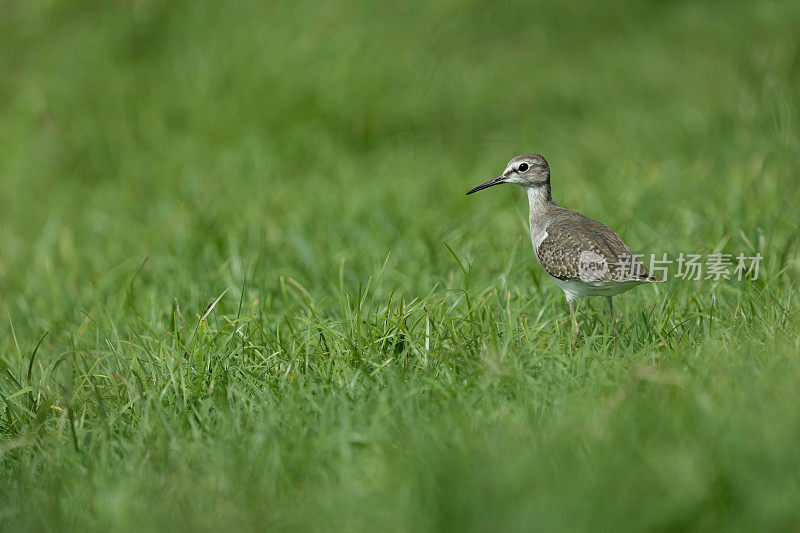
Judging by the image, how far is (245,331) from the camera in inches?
178

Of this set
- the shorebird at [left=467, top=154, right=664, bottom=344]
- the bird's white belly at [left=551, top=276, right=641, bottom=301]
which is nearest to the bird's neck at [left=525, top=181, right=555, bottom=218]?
the shorebird at [left=467, top=154, right=664, bottom=344]

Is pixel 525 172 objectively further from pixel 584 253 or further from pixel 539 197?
pixel 584 253

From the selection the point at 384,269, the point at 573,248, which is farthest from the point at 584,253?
the point at 384,269

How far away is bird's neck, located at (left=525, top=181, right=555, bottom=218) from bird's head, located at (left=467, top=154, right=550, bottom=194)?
0.05 metres

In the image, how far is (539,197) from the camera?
4.18 m

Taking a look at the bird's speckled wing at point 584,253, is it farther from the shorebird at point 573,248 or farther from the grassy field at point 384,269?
the grassy field at point 384,269

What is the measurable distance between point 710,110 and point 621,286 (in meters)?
4.23

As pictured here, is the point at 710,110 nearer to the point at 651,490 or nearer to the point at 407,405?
the point at 407,405

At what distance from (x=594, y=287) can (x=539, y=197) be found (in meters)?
0.56

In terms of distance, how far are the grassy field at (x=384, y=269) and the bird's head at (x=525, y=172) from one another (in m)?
0.55

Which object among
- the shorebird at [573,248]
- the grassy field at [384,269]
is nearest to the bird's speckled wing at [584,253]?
the shorebird at [573,248]

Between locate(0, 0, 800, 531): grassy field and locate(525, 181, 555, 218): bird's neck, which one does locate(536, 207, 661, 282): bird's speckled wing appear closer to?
locate(525, 181, 555, 218): bird's neck

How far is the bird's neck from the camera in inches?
164

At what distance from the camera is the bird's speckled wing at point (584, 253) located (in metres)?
3.76
